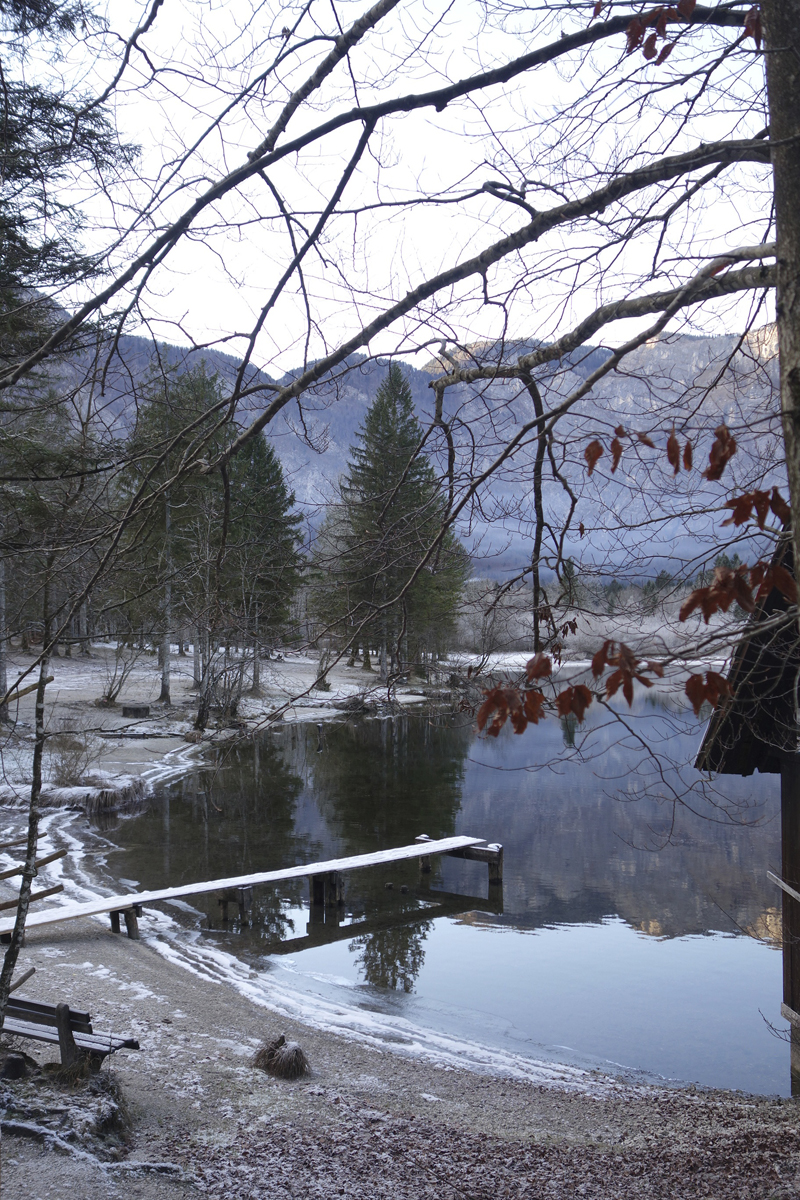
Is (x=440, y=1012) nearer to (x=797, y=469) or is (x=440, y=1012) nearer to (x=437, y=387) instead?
(x=437, y=387)

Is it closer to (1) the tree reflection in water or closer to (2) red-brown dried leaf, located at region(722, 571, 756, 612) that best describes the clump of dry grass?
(1) the tree reflection in water

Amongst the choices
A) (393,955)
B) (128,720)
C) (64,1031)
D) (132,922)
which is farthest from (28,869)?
(128,720)

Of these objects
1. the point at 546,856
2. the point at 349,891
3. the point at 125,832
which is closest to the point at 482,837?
the point at 546,856

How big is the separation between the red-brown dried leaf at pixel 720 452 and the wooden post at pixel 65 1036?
5433 mm

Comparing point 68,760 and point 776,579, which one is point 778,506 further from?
point 68,760

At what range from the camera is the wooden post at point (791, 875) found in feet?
25.3

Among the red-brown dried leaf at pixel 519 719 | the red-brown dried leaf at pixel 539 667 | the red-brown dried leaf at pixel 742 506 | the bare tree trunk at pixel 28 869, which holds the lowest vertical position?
the bare tree trunk at pixel 28 869

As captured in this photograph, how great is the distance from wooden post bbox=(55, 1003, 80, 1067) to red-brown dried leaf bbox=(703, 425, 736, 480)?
5433 millimetres

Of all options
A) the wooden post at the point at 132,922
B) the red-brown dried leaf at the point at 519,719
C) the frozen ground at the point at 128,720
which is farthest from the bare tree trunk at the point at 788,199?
the wooden post at the point at 132,922

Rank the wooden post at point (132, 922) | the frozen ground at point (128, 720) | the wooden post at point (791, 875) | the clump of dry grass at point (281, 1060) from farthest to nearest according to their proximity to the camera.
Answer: the frozen ground at point (128, 720) → the wooden post at point (132, 922) → the wooden post at point (791, 875) → the clump of dry grass at point (281, 1060)

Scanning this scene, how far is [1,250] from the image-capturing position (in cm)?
538

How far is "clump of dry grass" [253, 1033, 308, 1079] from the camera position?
6820 mm

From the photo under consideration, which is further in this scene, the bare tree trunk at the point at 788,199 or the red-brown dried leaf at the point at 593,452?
the red-brown dried leaf at the point at 593,452

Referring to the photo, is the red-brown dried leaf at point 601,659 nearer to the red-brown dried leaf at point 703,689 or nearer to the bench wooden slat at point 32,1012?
the red-brown dried leaf at point 703,689
